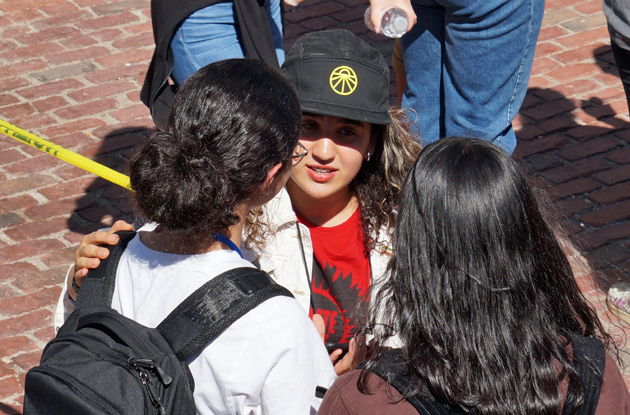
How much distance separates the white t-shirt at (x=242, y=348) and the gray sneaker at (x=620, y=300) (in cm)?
252

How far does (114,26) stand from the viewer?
21.9ft

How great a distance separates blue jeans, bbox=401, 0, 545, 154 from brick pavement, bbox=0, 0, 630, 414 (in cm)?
81

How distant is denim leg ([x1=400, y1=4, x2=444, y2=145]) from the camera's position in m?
3.63

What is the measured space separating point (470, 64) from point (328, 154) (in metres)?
1.06

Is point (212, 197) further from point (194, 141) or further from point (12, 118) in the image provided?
point (12, 118)

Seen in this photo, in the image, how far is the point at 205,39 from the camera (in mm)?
3158

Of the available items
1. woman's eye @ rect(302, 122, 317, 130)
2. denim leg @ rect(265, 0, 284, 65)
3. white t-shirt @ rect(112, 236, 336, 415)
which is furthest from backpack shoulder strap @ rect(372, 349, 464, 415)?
denim leg @ rect(265, 0, 284, 65)

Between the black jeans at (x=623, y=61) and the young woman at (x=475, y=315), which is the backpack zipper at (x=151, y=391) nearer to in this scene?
the young woman at (x=475, y=315)

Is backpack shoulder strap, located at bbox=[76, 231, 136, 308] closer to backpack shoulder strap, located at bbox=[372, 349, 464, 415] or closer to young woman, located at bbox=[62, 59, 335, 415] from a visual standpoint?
young woman, located at bbox=[62, 59, 335, 415]

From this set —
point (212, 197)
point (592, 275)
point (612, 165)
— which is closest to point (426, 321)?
point (212, 197)

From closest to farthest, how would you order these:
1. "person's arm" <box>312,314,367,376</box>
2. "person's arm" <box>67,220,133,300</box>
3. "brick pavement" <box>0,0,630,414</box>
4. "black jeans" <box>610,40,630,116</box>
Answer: "person's arm" <box>67,220,133,300</box>, "person's arm" <box>312,314,367,376</box>, "black jeans" <box>610,40,630,116</box>, "brick pavement" <box>0,0,630,414</box>

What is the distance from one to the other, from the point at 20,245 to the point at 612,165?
369 cm

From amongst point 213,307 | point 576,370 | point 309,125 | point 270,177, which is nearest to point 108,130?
point 309,125

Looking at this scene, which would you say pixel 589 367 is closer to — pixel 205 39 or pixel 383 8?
pixel 383 8
